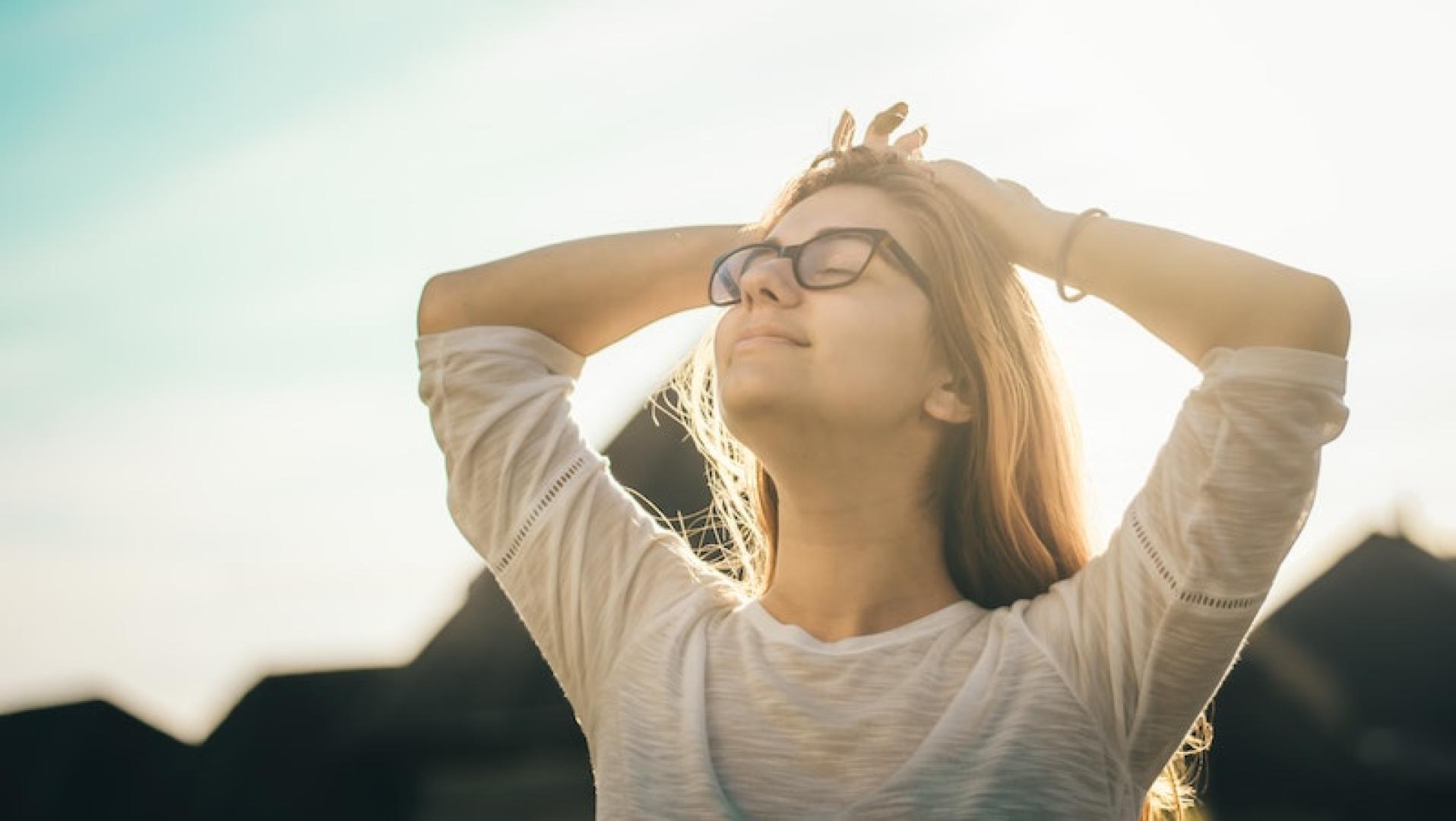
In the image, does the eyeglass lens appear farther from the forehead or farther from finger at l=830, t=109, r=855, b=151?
finger at l=830, t=109, r=855, b=151

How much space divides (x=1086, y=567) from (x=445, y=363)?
1.37m

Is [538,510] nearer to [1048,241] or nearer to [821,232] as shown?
[821,232]

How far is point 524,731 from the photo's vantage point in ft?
38.5

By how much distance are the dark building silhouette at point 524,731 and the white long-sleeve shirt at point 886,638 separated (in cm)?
728

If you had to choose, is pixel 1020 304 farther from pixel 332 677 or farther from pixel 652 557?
pixel 332 677

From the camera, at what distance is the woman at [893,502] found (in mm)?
2398

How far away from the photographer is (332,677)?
49.9 feet

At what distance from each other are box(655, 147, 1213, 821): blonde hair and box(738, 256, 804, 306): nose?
1.03 feet

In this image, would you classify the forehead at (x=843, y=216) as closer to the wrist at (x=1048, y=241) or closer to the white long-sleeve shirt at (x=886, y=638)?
the wrist at (x=1048, y=241)

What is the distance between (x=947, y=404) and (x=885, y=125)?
709 millimetres

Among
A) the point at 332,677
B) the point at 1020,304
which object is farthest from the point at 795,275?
the point at 332,677

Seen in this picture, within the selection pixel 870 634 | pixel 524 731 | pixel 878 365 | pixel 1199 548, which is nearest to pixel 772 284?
pixel 878 365

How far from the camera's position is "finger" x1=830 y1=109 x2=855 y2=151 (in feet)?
10.9

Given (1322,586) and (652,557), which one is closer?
(652,557)
